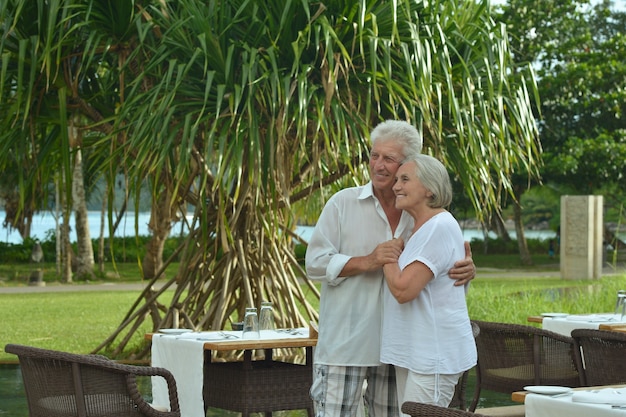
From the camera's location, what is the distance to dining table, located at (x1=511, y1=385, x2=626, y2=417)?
3342mm

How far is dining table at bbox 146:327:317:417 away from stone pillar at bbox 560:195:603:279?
60.1 feet

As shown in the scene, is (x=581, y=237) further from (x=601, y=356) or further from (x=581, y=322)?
(x=601, y=356)

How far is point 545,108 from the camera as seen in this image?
29953mm

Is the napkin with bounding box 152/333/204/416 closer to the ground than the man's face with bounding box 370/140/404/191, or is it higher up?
closer to the ground

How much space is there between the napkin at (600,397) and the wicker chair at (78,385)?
1799 mm

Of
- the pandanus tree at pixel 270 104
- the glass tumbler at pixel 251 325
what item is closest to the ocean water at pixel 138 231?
the pandanus tree at pixel 270 104

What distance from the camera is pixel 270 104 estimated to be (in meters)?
7.72

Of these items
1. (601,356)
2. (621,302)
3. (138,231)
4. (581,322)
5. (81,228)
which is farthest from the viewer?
(81,228)

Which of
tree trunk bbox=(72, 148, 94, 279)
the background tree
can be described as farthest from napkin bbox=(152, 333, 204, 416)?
the background tree

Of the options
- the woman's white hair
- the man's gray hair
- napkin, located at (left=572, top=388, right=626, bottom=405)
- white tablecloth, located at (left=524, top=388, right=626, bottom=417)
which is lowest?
white tablecloth, located at (left=524, top=388, right=626, bottom=417)

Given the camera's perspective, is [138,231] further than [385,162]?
Yes

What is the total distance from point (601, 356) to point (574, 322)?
185 centimetres

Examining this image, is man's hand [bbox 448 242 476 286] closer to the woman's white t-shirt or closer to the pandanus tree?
the woman's white t-shirt

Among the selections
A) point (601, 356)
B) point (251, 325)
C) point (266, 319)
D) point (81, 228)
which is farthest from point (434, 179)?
point (81, 228)
